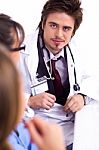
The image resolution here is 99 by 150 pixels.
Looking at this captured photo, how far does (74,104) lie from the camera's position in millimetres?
1440

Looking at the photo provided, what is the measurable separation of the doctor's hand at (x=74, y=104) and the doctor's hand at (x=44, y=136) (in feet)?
2.87

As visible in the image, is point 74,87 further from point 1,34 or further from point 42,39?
point 1,34

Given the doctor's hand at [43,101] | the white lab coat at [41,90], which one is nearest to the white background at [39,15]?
the white lab coat at [41,90]

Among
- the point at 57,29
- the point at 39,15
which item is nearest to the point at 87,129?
the point at 57,29

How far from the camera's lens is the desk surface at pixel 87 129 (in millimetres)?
1149

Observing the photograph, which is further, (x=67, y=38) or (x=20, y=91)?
(x=67, y=38)

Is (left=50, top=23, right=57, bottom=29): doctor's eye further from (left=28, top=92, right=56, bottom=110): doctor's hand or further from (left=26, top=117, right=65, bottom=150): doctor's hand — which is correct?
(left=26, top=117, right=65, bottom=150): doctor's hand

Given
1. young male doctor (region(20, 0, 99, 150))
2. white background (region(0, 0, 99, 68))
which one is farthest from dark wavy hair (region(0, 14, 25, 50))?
white background (region(0, 0, 99, 68))

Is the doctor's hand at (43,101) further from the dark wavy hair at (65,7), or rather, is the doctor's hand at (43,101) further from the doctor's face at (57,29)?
the dark wavy hair at (65,7)

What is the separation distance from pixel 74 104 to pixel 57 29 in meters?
0.40

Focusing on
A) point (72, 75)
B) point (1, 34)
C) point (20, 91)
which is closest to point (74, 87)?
point (72, 75)

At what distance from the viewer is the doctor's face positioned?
4.79 feet

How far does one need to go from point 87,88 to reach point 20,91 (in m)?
1.15

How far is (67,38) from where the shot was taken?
1514 mm
